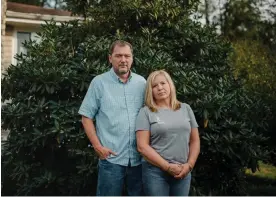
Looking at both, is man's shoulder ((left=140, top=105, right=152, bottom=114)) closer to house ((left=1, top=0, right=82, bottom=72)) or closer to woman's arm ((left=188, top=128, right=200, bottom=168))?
woman's arm ((left=188, top=128, right=200, bottom=168))

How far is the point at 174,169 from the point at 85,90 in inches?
89.5

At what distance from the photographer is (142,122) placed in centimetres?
320

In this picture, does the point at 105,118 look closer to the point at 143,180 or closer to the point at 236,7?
the point at 143,180

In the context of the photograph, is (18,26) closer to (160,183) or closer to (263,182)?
(263,182)

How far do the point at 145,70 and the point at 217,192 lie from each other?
1.96m

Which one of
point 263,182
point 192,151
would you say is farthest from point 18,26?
point 192,151

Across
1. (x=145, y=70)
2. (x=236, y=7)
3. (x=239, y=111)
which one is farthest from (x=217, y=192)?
(x=236, y=7)

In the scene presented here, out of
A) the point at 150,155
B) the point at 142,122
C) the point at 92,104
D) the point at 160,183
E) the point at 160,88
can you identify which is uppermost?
the point at 160,88

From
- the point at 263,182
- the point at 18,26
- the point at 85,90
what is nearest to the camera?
the point at 85,90

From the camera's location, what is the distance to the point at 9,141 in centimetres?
542

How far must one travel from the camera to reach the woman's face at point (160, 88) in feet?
10.6

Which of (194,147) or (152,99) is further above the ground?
(152,99)

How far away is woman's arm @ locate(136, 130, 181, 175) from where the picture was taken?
10.3ft

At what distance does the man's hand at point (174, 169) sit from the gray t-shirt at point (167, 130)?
0.17ft
